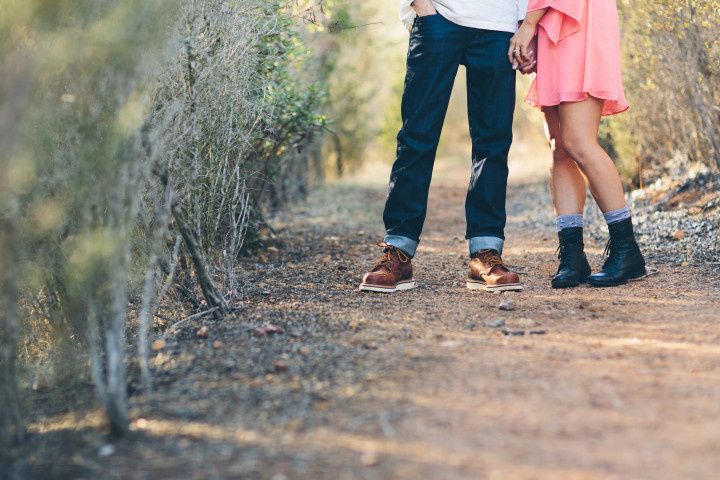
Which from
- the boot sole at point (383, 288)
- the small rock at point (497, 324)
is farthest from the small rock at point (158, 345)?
the small rock at point (497, 324)

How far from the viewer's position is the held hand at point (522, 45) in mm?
3689

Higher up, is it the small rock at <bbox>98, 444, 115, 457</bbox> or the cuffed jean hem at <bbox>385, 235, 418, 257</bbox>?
the cuffed jean hem at <bbox>385, 235, 418, 257</bbox>

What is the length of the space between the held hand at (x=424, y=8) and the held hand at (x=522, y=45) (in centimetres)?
38

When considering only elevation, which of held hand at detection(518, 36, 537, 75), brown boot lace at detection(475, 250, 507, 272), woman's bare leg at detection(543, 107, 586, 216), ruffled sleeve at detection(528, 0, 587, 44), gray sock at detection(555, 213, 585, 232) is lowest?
brown boot lace at detection(475, 250, 507, 272)

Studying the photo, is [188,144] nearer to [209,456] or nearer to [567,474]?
[209,456]

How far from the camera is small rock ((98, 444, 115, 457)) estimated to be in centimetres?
216

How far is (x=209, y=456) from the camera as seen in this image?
6.81 feet

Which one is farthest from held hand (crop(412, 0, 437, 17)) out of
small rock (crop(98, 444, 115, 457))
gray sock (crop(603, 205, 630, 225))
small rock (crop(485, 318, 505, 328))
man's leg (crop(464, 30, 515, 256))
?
small rock (crop(98, 444, 115, 457))

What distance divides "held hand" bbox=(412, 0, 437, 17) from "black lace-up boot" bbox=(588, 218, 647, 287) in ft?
4.19

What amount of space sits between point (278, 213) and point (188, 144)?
395cm

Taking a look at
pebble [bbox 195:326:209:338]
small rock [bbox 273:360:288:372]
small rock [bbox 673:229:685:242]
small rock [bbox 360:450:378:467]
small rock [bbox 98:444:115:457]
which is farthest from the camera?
small rock [bbox 673:229:685:242]

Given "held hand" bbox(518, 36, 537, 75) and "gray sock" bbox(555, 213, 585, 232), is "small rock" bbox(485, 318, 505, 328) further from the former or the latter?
"held hand" bbox(518, 36, 537, 75)

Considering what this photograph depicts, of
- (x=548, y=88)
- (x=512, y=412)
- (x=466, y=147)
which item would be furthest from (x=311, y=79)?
(x=466, y=147)

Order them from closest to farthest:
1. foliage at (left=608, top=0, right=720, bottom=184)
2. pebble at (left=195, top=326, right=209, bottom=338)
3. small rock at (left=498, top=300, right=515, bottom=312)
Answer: pebble at (left=195, top=326, right=209, bottom=338), small rock at (left=498, top=300, right=515, bottom=312), foliage at (left=608, top=0, right=720, bottom=184)
